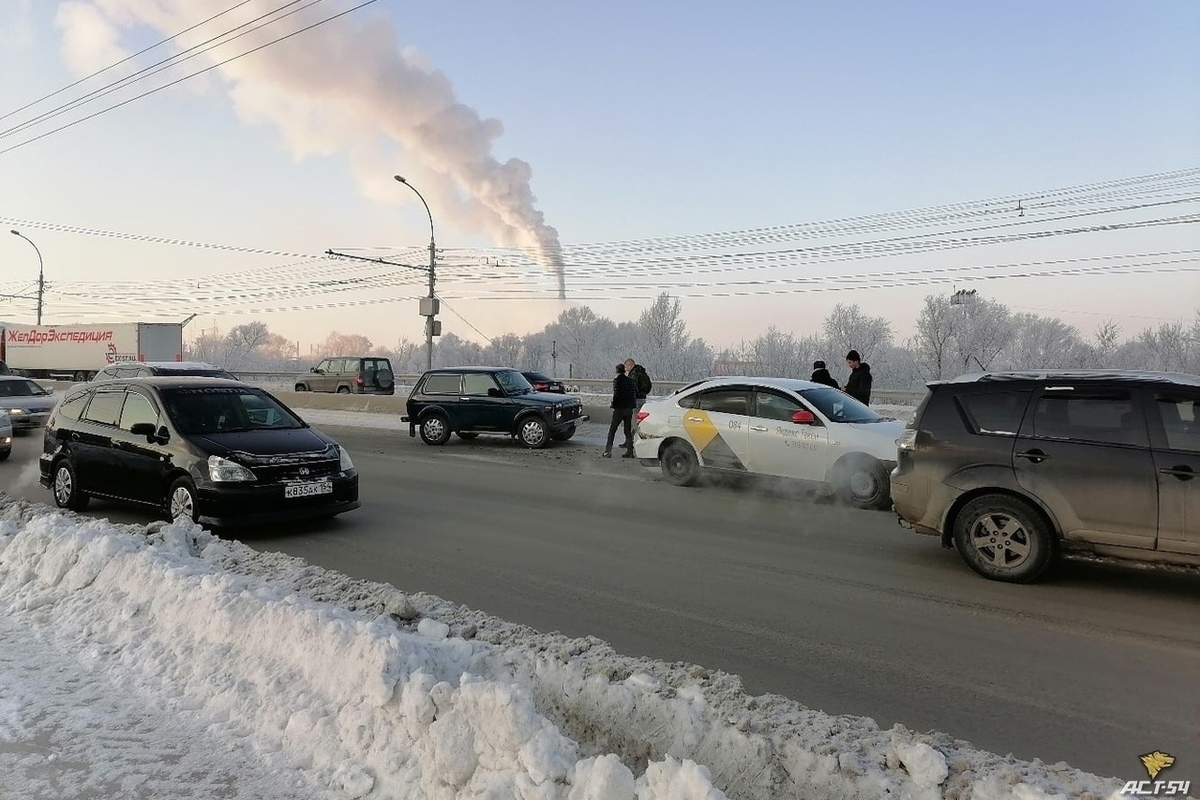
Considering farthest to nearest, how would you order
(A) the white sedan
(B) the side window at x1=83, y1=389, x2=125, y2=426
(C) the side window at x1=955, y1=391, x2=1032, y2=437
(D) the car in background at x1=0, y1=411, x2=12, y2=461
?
(D) the car in background at x1=0, y1=411, x2=12, y2=461, (A) the white sedan, (B) the side window at x1=83, y1=389, x2=125, y2=426, (C) the side window at x1=955, y1=391, x2=1032, y2=437

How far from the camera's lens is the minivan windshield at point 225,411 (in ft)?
26.3

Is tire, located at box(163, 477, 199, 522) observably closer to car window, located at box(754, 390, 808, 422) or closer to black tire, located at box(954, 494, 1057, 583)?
car window, located at box(754, 390, 808, 422)

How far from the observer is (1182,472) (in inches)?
216

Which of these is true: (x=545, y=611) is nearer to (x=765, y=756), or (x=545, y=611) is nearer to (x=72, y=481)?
(x=765, y=756)

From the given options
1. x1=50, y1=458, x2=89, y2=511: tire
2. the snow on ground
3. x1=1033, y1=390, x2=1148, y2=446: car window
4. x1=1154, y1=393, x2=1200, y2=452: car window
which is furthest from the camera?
x1=50, y1=458, x2=89, y2=511: tire

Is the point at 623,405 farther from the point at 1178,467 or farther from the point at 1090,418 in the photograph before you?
the point at 1178,467

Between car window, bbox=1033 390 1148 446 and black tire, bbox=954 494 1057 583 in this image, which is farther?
black tire, bbox=954 494 1057 583

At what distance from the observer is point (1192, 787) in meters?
3.14

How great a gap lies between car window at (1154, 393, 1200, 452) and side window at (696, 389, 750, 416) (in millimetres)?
5285

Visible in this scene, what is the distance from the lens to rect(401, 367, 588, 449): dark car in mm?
16594

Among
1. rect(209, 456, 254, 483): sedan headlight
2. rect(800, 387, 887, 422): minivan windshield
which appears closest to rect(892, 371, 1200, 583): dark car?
rect(800, 387, 887, 422): minivan windshield

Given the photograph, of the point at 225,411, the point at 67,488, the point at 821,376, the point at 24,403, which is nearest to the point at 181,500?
the point at 225,411

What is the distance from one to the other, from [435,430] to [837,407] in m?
9.95

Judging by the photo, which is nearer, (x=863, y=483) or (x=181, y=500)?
(x=181, y=500)
